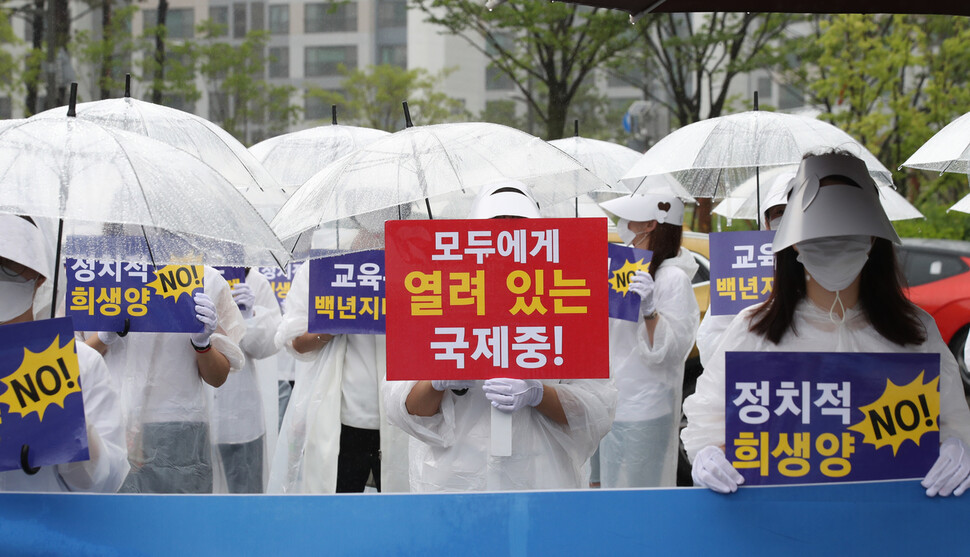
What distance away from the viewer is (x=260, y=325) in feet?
15.7

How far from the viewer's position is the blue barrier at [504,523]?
257cm

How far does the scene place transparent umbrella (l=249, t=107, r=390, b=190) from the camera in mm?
5434

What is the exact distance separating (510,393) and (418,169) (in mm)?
845

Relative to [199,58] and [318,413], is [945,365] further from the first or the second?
[199,58]

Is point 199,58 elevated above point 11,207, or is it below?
above

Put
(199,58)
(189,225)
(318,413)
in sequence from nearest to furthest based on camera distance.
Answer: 1. (189,225)
2. (318,413)
3. (199,58)

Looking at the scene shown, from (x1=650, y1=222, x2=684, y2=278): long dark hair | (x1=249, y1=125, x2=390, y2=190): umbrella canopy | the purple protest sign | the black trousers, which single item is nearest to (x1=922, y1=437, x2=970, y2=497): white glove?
(x1=650, y1=222, x2=684, y2=278): long dark hair

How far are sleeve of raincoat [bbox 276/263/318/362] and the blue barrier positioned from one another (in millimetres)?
2074

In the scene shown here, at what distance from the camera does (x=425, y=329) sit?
9.46ft

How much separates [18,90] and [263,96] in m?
3.76

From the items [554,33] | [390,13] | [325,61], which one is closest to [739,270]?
[554,33]

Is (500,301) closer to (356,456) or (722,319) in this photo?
(356,456)

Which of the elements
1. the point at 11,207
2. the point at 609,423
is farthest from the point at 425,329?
the point at 11,207

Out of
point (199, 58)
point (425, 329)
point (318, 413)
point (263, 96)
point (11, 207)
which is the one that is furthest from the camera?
point (263, 96)
